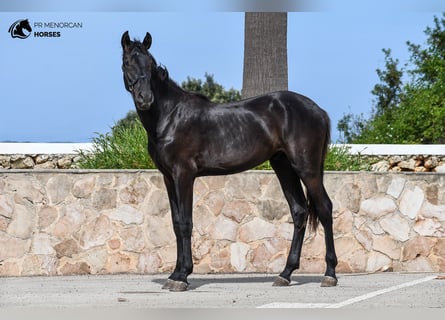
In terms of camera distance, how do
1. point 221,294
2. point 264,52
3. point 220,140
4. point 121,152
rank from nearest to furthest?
1. point 221,294
2. point 220,140
3. point 121,152
4. point 264,52

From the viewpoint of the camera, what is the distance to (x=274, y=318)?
9125 millimetres

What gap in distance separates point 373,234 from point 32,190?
4.85 metres

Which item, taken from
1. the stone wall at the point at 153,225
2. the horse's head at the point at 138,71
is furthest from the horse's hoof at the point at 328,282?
the horse's head at the point at 138,71

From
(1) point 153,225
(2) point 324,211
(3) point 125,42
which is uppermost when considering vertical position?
(3) point 125,42

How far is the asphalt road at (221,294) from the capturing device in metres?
10.1

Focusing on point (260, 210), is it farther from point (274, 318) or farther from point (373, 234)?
point (274, 318)

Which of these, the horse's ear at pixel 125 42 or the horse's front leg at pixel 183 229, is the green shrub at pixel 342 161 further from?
the horse's ear at pixel 125 42

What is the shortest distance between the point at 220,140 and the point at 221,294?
1869 mm

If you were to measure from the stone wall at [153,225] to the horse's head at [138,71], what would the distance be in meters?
3.07

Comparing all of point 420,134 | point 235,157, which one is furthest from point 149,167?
point 420,134

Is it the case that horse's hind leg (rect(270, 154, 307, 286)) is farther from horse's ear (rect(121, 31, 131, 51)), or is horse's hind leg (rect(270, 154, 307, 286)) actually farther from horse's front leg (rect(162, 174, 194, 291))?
horse's ear (rect(121, 31, 131, 51))

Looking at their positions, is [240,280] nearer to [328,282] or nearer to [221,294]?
[328,282]

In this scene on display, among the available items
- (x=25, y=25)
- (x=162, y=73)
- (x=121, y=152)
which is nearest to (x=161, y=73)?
(x=162, y=73)

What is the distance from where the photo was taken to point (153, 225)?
1445cm
